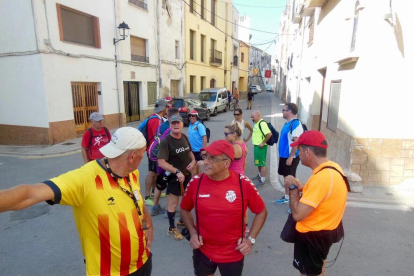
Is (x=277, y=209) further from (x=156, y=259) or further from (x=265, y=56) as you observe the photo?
(x=265, y=56)

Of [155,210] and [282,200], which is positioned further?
[282,200]

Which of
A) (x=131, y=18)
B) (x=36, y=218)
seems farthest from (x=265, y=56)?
(x=36, y=218)

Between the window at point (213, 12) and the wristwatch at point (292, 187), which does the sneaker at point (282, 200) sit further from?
the window at point (213, 12)

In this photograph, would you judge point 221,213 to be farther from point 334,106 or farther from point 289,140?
point 334,106

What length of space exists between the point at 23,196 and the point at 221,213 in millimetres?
1253

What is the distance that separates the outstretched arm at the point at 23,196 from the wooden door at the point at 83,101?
1046 centimetres

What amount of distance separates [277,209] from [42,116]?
8818 millimetres

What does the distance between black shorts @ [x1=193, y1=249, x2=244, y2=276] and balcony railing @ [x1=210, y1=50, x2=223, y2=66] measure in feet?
77.5

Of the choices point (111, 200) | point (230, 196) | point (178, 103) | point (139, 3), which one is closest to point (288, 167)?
point (230, 196)

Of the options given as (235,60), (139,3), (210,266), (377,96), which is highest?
(139,3)

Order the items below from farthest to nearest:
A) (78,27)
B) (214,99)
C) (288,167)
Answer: (214,99)
(78,27)
(288,167)

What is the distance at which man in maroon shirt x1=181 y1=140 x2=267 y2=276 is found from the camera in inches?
77.7

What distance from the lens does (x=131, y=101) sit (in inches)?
568

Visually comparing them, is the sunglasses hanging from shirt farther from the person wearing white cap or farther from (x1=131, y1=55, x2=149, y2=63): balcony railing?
(x1=131, y1=55, x2=149, y2=63): balcony railing
